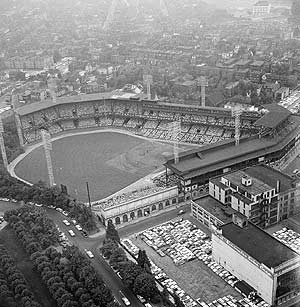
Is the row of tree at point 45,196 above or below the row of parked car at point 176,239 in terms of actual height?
above

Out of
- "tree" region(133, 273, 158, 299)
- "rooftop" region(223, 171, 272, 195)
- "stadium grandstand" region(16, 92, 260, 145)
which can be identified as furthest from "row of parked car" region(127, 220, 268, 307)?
"stadium grandstand" region(16, 92, 260, 145)

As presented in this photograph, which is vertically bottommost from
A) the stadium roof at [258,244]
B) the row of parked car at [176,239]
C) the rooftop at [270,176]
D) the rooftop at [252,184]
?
the row of parked car at [176,239]

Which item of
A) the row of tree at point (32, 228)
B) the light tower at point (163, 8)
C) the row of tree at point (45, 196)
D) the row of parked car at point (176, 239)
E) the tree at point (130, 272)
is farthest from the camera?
the light tower at point (163, 8)

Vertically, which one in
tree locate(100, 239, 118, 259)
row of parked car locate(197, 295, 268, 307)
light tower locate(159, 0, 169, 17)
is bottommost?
row of parked car locate(197, 295, 268, 307)

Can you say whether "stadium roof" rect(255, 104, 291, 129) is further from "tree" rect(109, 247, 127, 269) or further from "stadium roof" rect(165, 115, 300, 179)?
"tree" rect(109, 247, 127, 269)

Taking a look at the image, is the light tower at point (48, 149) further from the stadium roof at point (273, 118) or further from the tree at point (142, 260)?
the stadium roof at point (273, 118)

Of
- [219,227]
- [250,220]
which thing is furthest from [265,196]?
[219,227]

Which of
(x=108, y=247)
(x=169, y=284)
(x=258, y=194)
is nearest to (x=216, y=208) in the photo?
(x=258, y=194)

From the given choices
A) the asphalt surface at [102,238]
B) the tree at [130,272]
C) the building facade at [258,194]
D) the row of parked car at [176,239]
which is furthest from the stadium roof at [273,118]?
the tree at [130,272]
